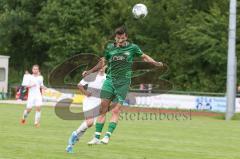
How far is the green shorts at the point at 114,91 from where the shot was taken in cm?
1241

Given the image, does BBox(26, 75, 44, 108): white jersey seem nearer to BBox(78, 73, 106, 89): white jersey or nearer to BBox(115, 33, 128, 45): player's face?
BBox(78, 73, 106, 89): white jersey

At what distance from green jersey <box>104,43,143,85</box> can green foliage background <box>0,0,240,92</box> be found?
114 feet

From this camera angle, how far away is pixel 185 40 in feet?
163

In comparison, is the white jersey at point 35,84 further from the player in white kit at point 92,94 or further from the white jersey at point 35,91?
the player in white kit at point 92,94

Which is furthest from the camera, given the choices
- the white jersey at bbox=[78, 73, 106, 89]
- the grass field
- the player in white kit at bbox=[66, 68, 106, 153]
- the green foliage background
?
the green foliage background

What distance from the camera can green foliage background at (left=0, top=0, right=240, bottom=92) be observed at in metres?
48.1

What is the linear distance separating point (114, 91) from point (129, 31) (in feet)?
138

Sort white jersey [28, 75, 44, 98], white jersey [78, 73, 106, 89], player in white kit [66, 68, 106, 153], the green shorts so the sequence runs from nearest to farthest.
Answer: the green shorts
player in white kit [66, 68, 106, 153]
white jersey [78, 73, 106, 89]
white jersey [28, 75, 44, 98]

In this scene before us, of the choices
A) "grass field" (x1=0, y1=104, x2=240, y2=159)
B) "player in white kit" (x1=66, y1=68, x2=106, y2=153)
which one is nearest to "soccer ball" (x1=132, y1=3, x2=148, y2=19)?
"grass field" (x1=0, y1=104, x2=240, y2=159)

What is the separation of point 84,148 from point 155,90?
24.9 meters

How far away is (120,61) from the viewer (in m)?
12.3

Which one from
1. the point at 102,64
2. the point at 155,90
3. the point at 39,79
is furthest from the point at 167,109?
the point at 102,64

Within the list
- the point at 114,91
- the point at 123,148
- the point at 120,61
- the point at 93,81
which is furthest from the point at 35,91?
the point at 120,61

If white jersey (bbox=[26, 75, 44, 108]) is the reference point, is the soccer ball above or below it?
above
